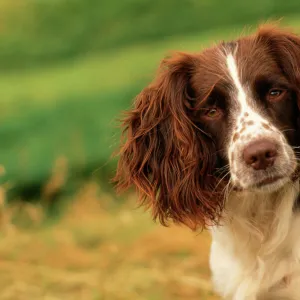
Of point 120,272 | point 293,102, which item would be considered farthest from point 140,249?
point 293,102

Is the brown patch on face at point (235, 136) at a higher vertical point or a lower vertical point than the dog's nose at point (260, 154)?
higher

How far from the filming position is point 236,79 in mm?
2041

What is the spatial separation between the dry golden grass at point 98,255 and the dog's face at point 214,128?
2.53 ft

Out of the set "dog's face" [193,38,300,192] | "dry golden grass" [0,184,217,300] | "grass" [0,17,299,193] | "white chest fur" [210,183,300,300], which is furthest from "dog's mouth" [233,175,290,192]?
"grass" [0,17,299,193]

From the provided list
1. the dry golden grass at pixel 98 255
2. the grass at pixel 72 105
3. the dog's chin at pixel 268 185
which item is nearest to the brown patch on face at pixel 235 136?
the dog's chin at pixel 268 185

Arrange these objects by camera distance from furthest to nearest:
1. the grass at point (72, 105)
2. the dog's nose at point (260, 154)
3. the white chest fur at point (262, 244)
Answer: the grass at point (72, 105), the white chest fur at point (262, 244), the dog's nose at point (260, 154)

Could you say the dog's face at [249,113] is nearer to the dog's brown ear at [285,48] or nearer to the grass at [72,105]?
the dog's brown ear at [285,48]

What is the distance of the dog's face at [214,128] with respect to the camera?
1.95 metres

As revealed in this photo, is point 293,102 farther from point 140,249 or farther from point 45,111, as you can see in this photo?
point 45,111

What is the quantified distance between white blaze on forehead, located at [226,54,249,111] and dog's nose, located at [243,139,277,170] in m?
0.13

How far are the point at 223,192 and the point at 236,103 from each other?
26 centimetres

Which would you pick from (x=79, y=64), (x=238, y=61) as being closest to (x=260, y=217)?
(x=238, y=61)

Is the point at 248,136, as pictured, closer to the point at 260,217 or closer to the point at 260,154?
the point at 260,154

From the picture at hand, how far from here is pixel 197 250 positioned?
3.30 m
